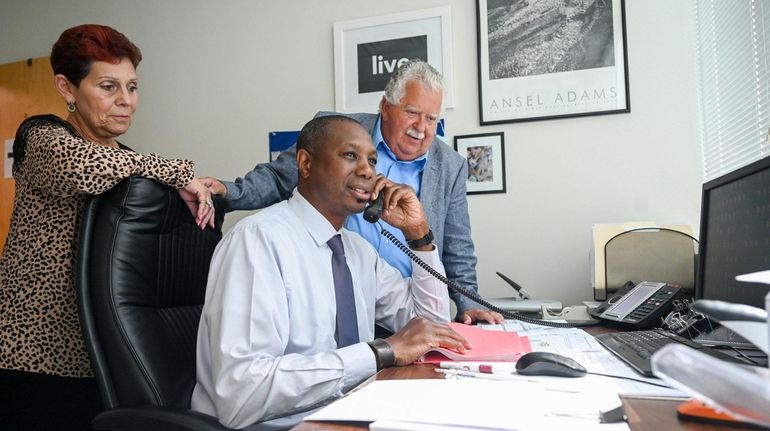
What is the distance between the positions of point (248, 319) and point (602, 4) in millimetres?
2158

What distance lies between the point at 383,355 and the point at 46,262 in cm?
86

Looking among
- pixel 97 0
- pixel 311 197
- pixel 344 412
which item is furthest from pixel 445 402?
pixel 97 0

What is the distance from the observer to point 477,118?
2.62 metres

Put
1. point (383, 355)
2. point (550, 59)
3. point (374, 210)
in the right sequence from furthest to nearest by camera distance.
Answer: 1. point (550, 59)
2. point (374, 210)
3. point (383, 355)

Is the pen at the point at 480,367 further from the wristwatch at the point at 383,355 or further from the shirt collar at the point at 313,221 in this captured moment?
the shirt collar at the point at 313,221

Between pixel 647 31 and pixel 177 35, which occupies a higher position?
pixel 177 35

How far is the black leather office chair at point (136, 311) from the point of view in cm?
103

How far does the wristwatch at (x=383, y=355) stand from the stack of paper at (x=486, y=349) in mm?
66

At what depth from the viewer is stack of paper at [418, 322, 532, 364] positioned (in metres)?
1.09

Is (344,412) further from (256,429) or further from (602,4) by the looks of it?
(602,4)

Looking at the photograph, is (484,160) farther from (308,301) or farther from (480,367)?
(480,367)

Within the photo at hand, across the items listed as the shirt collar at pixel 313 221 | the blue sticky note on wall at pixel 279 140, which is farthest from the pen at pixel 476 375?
the blue sticky note on wall at pixel 279 140

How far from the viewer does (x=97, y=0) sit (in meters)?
3.30

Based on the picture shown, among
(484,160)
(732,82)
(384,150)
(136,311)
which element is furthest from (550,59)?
(136,311)
